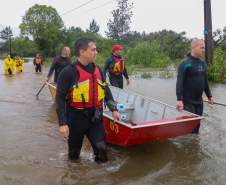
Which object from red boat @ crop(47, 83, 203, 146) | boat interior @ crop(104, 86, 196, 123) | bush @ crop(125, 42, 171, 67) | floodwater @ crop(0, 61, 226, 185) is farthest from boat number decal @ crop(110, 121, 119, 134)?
bush @ crop(125, 42, 171, 67)

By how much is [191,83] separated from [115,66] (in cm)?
335

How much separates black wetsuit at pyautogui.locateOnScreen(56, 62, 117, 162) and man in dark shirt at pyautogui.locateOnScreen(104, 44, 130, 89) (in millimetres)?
4330

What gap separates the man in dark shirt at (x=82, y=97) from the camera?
4.97m

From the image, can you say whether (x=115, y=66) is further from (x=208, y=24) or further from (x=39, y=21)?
(x=39, y=21)

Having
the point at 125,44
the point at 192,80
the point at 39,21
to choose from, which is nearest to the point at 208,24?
the point at 192,80

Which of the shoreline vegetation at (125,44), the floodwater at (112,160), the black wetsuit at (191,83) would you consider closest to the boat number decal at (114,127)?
the floodwater at (112,160)

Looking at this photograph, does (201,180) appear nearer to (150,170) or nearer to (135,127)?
(150,170)

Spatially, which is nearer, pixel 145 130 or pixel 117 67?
pixel 145 130

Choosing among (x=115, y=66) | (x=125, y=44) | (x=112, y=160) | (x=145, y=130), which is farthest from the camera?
(x=125, y=44)

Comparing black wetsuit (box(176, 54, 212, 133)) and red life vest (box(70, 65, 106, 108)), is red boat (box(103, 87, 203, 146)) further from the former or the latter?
red life vest (box(70, 65, 106, 108))

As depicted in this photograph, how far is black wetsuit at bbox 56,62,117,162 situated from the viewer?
4961 mm

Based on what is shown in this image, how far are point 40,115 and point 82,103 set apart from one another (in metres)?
5.14

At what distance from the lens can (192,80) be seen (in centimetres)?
661

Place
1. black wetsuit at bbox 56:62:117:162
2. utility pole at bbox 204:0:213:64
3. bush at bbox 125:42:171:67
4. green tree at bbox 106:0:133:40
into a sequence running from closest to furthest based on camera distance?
black wetsuit at bbox 56:62:117:162 → utility pole at bbox 204:0:213:64 → bush at bbox 125:42:171:67 → green tree at bbox 106:0:133:40
